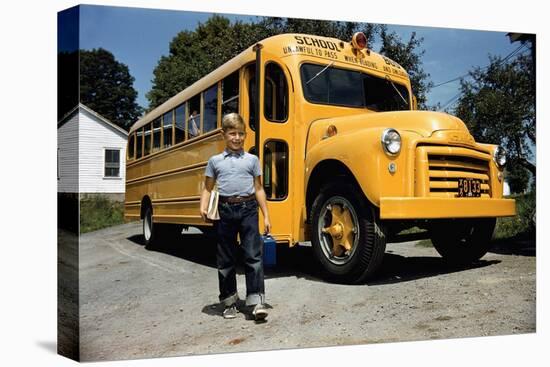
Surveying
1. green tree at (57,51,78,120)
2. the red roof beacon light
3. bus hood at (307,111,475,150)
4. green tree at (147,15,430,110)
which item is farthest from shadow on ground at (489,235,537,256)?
green tree at (57,51,78,120)

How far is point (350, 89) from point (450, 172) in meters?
1.19

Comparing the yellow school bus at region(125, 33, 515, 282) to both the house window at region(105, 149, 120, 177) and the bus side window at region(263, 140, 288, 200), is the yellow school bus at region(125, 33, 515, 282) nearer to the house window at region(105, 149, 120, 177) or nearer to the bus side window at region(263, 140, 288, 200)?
the bus side window at region(263, 140, 288, 200)

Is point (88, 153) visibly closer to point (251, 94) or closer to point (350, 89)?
point (251, 94)

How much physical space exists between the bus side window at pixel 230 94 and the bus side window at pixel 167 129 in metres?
0.54

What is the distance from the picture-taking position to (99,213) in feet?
12.0

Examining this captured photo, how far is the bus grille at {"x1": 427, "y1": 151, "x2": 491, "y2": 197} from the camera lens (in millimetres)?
4055

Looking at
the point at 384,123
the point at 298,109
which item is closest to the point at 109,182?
the point at 298,109

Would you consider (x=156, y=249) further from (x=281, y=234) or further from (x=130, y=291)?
(x=281, y=234)

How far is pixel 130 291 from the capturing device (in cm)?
362

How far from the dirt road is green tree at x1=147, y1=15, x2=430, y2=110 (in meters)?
1.16

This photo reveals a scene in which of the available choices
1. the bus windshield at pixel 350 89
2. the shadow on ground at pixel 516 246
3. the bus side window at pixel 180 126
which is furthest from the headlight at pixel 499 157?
the bus side window at pixel 180 126

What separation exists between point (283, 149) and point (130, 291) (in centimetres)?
163

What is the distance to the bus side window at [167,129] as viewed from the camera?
15.8 ft

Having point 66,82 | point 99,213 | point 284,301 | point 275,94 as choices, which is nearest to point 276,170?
point 275,94
